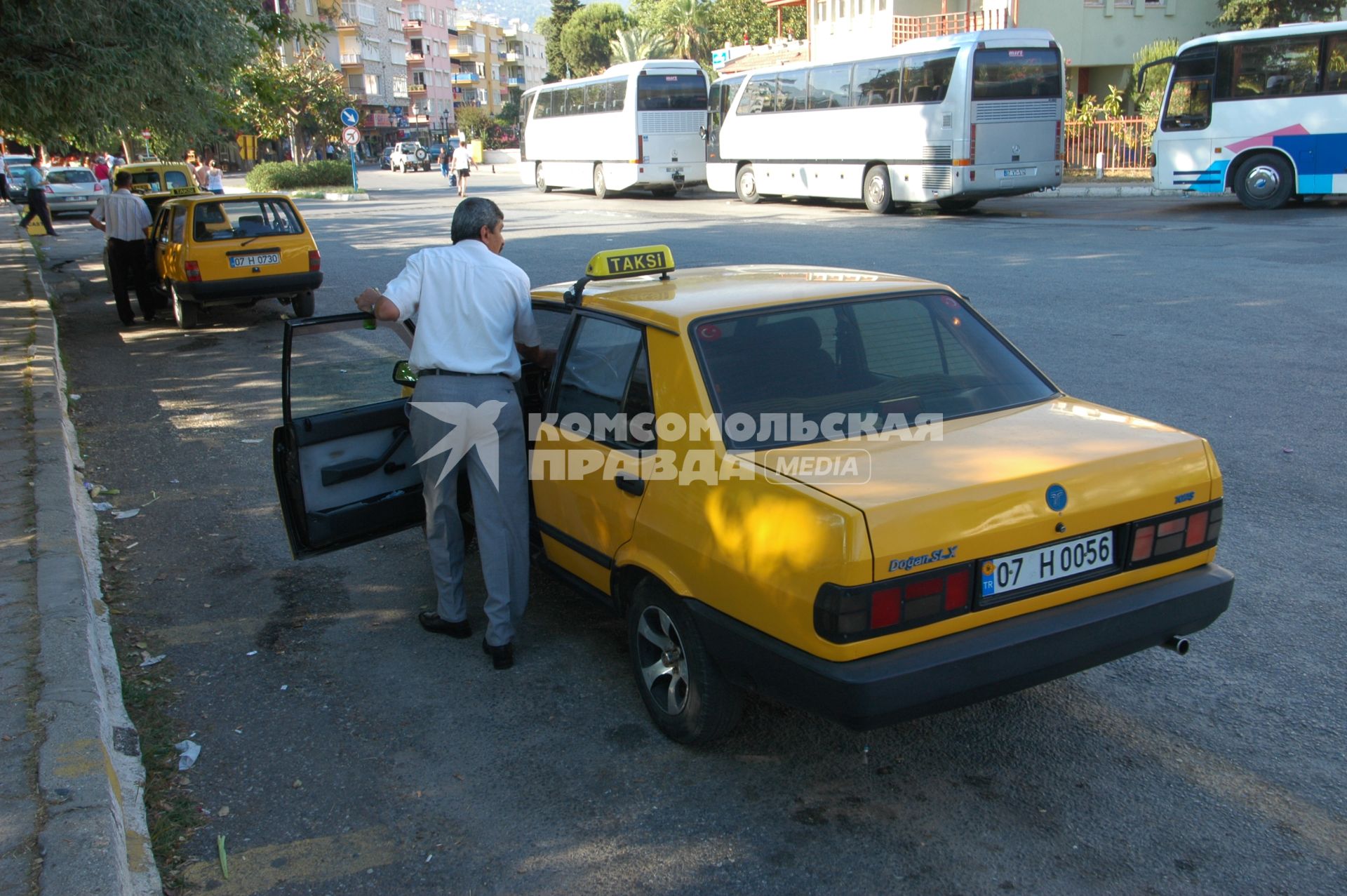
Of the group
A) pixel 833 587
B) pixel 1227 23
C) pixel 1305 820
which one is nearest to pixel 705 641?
pixel 833 587

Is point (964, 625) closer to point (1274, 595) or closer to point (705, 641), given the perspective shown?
point (705, 641)

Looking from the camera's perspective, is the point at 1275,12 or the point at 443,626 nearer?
the point at 443,626

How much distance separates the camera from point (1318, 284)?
11383mm

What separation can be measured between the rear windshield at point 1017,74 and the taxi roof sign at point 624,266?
1860cm

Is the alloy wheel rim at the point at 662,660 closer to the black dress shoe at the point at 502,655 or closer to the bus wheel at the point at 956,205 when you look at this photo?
the black dress shoe at the point at 502,655

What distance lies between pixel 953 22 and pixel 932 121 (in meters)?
19.4

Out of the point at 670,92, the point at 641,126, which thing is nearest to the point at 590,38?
the point at 670,92

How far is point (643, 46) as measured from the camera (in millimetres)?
85875

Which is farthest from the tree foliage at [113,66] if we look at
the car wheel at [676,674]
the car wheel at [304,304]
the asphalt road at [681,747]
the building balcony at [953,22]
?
the building balcony at [953,22]

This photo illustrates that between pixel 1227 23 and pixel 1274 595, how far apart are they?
38.1 m

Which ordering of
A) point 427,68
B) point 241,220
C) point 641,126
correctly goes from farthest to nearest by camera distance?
point 427,68, point 641,126, point 241,220

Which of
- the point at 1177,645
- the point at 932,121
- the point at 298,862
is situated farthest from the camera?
the point at 932,121

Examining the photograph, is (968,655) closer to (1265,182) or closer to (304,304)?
(304,304)

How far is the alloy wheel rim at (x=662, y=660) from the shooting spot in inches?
140
